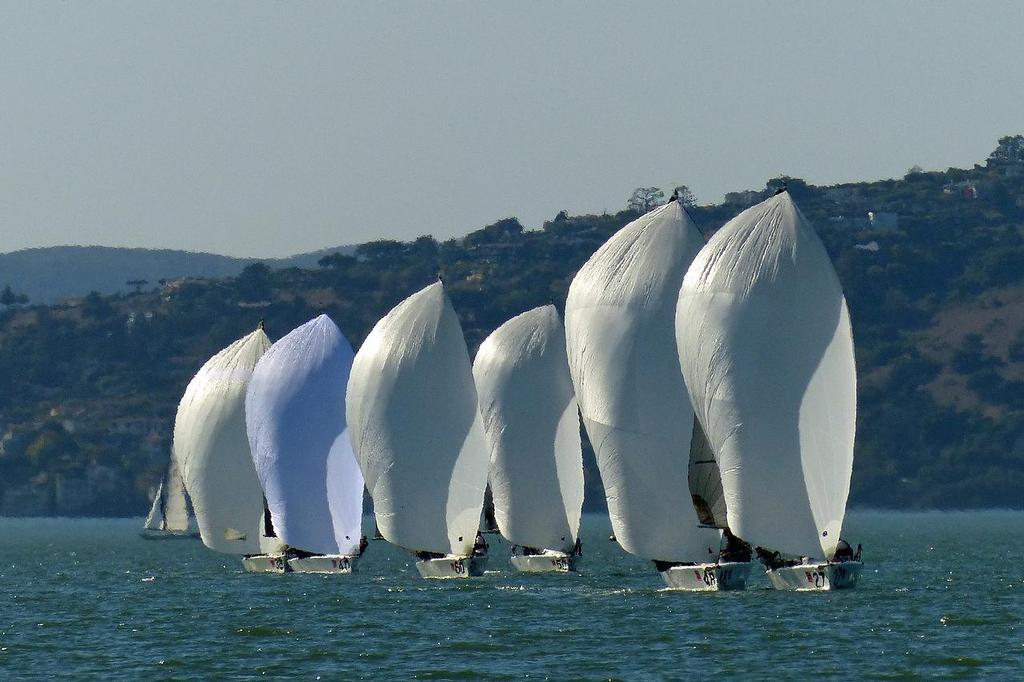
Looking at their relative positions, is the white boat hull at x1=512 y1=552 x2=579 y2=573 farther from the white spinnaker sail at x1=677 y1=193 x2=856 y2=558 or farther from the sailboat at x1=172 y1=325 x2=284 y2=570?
the white spinnaker sail at x1=677 y1=193 x2=856 y2=558

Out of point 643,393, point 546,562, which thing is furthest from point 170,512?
point 643,393

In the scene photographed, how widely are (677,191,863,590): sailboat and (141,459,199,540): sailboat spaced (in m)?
72.1

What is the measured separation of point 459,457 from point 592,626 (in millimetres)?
17030

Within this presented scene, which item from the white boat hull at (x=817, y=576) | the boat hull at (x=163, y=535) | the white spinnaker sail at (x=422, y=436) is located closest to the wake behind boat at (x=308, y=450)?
the white spinnaker sail at (x=422, y=436)

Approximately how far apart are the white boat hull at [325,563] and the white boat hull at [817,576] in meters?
21.9

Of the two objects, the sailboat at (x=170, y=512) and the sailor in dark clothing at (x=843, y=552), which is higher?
the sailboat at (x=170, y=512)

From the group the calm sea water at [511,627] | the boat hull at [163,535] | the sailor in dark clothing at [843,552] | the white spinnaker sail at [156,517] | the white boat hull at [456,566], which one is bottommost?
the calm sea water at [511,627]

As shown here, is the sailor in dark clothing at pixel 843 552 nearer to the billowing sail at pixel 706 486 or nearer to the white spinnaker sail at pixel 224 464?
the billowing sail at pixel 706 486

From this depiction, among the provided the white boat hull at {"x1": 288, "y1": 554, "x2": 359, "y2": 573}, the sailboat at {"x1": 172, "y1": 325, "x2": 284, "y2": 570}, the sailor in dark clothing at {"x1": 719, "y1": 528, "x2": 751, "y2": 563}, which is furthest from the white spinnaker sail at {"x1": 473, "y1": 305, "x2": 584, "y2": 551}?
the sailor in dark clothing at {"x1": 719, "y1": 528, "x2": 751, "y2": 563}

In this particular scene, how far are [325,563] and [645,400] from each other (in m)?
22.0

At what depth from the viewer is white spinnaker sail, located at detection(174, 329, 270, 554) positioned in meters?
79.4

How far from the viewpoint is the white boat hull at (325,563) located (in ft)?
246

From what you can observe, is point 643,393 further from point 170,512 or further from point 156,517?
point 156,517

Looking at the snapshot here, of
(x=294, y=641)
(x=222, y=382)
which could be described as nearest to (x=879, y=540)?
(x=222, y=382)
